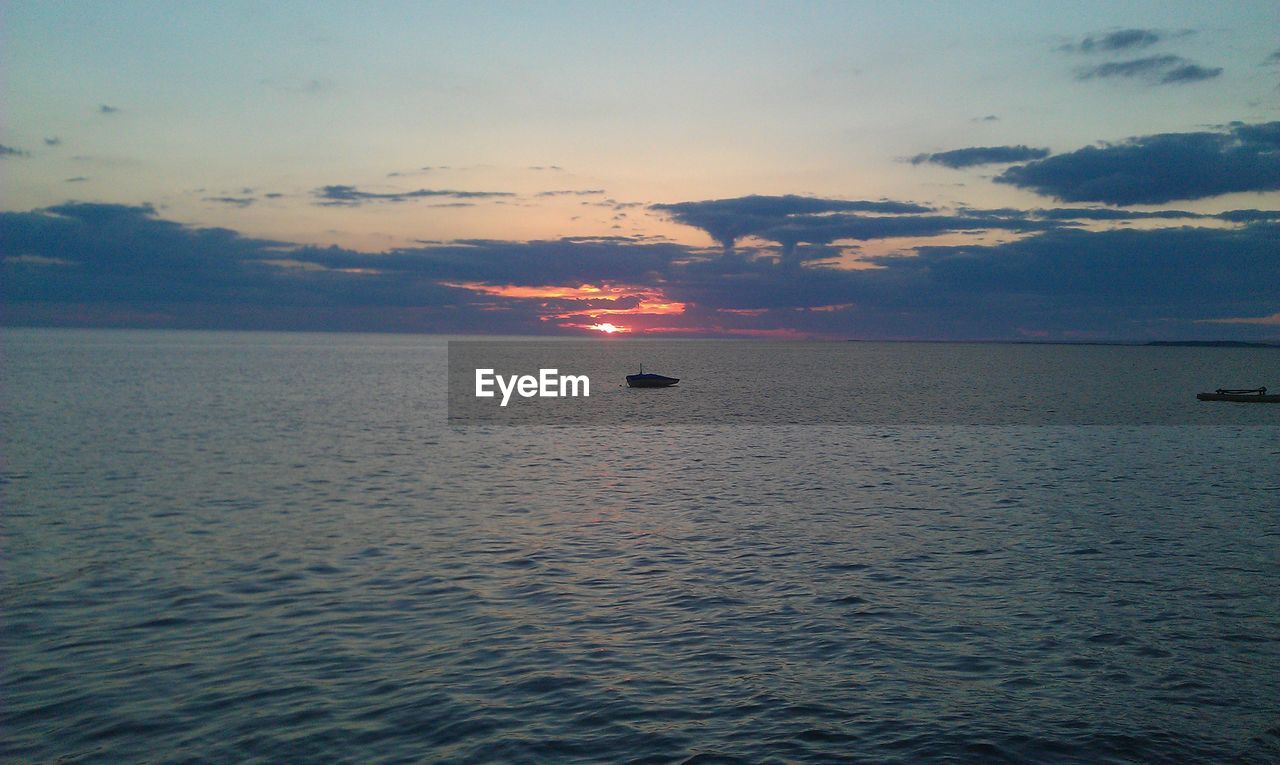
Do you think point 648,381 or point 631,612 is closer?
point 631,612

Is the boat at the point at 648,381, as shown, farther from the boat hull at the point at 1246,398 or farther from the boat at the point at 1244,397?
the boat hull at the point at 1246,398

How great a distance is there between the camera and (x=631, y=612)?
23797mm

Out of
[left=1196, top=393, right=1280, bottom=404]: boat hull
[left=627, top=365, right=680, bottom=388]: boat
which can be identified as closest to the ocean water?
[left=1196, top=393, right=1280, bottom=404]: boat hull

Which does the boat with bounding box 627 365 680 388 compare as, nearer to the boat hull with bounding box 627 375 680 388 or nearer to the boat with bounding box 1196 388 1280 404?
the boat hull with bounding box 627 375 680 388

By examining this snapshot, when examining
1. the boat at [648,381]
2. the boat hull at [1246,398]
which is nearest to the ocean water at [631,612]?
the boat hull at [1246,398]

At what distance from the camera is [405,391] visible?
5182 inches

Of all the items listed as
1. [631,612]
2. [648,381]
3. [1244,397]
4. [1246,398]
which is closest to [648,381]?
[648,381]

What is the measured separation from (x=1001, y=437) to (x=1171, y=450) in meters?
12.7

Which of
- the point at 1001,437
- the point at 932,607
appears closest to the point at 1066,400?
the point at 1001,437

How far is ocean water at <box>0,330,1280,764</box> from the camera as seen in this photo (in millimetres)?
16500

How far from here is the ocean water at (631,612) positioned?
16.5 m

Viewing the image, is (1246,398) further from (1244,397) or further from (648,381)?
(648,381)

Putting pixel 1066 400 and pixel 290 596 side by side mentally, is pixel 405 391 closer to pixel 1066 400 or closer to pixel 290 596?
pixel 1066 400

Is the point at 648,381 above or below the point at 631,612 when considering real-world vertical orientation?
above
